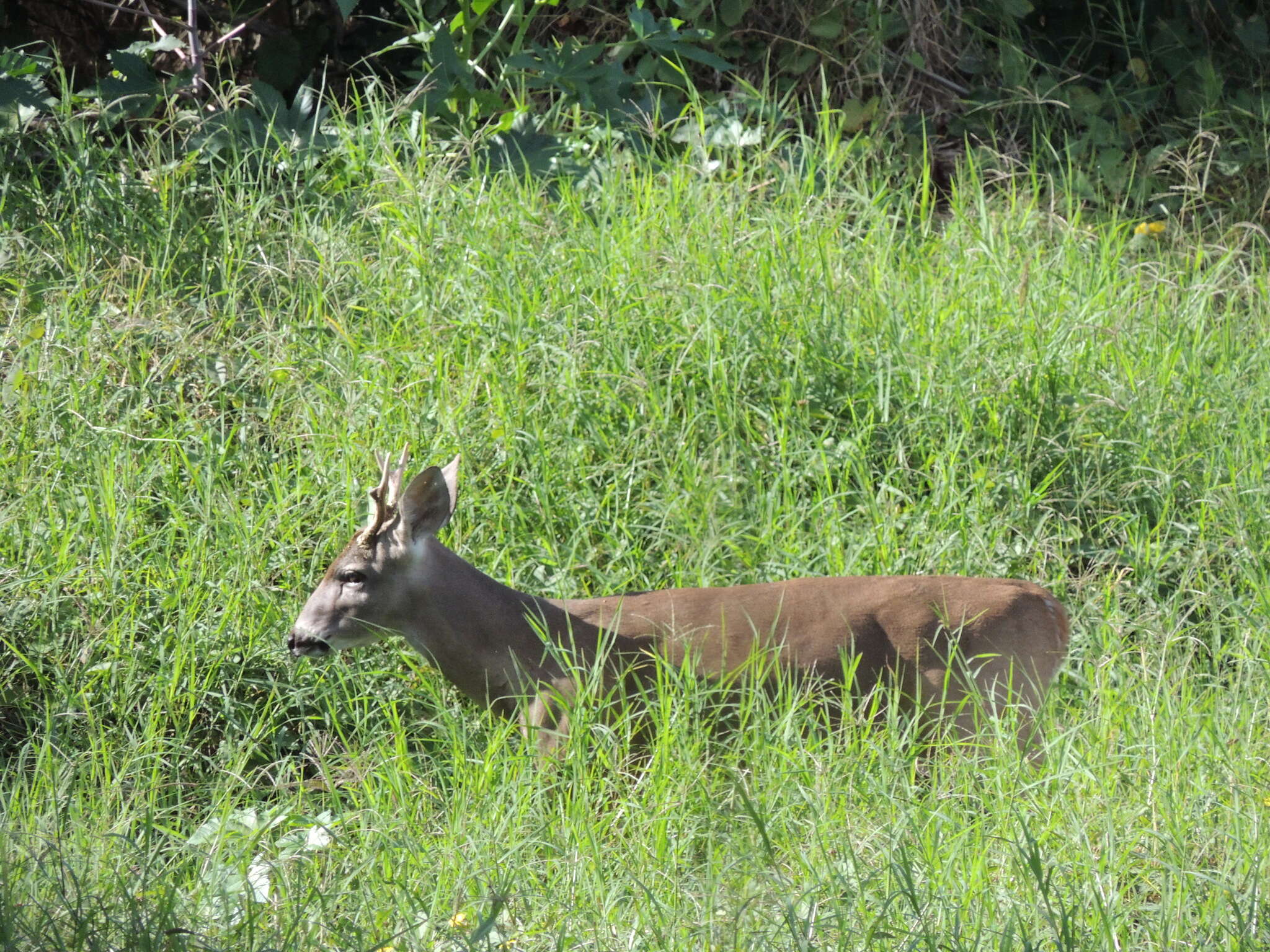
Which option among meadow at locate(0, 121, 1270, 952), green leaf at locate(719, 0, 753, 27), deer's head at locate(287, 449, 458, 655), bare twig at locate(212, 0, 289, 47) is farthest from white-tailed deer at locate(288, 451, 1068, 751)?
green leaf at locate(719, 0, 753, 27)

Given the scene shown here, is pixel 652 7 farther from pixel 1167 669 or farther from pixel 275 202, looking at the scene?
pixel 1167 669

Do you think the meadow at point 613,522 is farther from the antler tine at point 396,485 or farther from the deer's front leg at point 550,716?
the antler tine at point 396,485

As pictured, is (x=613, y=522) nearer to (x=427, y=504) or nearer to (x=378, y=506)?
(x=427, y=504)

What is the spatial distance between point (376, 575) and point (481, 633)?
0.30 m

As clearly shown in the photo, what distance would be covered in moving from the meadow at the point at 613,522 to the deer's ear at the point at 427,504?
454 millimetres

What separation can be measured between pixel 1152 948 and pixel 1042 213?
13.2 feet

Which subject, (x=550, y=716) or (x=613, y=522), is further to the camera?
(x=613, y=522)

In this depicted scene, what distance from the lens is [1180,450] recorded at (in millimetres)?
4680

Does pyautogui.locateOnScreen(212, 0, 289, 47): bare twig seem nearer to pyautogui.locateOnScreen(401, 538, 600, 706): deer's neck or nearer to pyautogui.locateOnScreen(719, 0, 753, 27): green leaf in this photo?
pyautogui.locateOnScreen(719, 0, 753, 27): green leaf

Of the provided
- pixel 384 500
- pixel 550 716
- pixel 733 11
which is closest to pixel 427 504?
pixel 384 500

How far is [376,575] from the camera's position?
3746 mm

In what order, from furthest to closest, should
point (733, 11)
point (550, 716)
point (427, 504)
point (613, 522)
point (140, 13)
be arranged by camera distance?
point (733, 11), point (140, 13), point (613, 522), point (427, 504), point (550, 716)

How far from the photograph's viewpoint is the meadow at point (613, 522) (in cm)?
297

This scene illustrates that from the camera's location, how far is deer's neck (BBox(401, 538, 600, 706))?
3.78m
